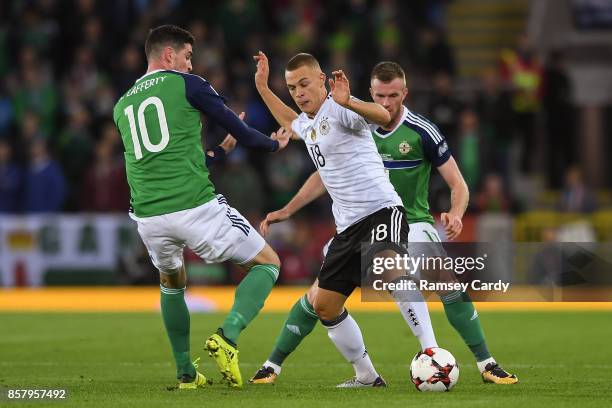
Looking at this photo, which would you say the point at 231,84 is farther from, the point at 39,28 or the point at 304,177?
the point at 39,28

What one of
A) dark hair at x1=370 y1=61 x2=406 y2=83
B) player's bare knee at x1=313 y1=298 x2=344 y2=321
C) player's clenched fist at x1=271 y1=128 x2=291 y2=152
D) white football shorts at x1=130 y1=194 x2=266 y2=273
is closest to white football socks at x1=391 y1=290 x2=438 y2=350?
player's bare knee at x1=313 y1=298 x2=344 y2=321

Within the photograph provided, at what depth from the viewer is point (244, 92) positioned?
20250mm

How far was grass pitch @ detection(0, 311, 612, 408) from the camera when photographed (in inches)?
316

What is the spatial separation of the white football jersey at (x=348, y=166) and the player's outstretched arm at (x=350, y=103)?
422 millimetres

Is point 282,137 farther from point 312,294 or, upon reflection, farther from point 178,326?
point 178,326

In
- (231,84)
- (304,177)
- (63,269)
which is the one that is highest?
(231,84)

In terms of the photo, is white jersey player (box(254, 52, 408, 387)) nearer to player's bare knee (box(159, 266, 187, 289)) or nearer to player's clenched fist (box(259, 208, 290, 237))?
player's clenched fist (box(259, 208, 290, 237))

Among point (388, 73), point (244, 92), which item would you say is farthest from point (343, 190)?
point (244, 92)

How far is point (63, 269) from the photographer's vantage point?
20.4 metres

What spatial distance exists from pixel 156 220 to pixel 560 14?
16595 millimetres

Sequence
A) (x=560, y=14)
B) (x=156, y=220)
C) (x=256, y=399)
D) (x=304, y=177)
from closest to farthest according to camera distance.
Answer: (x=256, y=399) < (x=156, y=220) < (x=304, y=177) < (x=560, y=14)

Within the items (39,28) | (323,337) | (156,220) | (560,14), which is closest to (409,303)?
(156,220)

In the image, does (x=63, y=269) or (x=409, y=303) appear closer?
(x=409, y=303)

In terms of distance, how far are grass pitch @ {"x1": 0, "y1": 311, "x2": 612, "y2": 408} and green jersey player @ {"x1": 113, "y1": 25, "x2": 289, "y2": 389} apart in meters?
0.87
